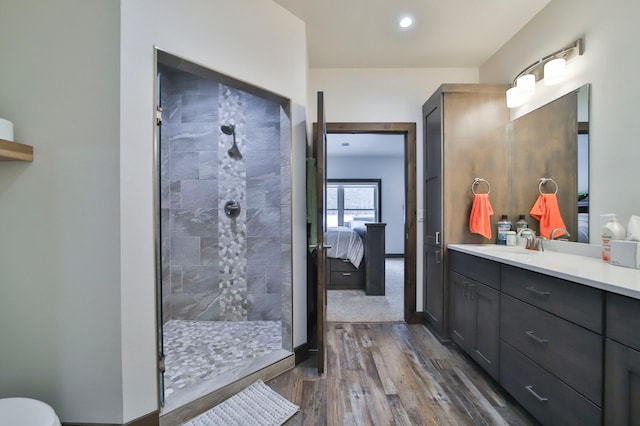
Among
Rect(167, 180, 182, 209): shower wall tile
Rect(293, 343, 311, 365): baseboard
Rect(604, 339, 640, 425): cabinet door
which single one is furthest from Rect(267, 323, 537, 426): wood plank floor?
Rect(167, 180, 182, 209): shower wall tile

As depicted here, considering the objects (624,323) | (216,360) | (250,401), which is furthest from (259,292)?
(624,323)

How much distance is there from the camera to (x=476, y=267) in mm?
1898

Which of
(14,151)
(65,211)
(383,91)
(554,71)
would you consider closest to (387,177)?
(383,91)

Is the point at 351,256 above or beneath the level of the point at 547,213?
beneath

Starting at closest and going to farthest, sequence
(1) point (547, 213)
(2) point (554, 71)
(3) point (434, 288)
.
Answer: (2) point (554, 71) → (1) point (547, 213) → (3) point (434, 288)

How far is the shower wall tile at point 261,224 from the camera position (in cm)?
271

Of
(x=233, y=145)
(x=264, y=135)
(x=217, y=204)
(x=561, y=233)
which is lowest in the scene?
(x=561, y=233)

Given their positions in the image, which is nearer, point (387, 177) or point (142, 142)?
point (142, 142)

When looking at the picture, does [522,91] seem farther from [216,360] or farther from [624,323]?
[216,360]

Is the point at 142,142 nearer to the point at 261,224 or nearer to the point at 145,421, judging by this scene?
the point at 145,421

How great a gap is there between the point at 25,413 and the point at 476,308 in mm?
2457

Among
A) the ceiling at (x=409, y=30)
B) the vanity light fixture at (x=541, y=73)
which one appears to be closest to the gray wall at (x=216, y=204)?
the ceiling at (x=409, y=30)

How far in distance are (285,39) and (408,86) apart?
1.47 m

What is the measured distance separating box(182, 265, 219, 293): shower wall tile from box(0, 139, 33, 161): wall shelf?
1.72 meters
